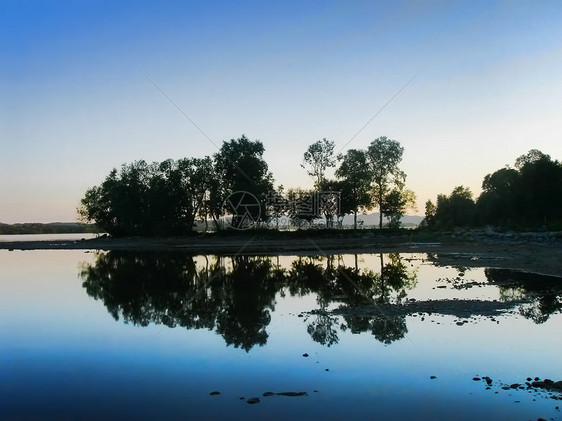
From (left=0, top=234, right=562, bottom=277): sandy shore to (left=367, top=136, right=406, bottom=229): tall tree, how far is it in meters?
20.3

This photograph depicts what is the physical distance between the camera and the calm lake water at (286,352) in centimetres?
834

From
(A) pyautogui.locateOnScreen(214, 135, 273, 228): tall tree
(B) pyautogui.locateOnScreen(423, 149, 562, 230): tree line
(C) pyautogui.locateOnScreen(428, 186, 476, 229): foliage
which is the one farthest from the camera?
(C) pyautogui.locateOnScreen(428, 186, 476, 229): foliage

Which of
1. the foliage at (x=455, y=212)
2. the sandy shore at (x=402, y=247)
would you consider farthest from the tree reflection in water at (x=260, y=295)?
the foliage at (x=455, y=212)

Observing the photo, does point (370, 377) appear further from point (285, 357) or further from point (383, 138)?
point (383, 138)

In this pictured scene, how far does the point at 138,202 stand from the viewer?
100938 millimetres

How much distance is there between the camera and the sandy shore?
3400cm

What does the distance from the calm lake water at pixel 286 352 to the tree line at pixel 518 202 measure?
53.7 m

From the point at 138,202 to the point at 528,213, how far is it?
83288 millimetres

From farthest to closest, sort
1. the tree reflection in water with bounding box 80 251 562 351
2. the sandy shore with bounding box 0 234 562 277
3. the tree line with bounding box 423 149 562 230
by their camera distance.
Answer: the tree line with bounding box 423 149 562 230 < the sandy shore with bounding box 0 234 562 277 < the tree reflection in water with bounding box 80 251 562 351

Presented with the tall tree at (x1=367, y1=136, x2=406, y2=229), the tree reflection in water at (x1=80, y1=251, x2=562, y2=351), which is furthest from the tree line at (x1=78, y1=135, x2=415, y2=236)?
the tree reflection in water at (x1=80, y1=251, x2=562, y2=351)

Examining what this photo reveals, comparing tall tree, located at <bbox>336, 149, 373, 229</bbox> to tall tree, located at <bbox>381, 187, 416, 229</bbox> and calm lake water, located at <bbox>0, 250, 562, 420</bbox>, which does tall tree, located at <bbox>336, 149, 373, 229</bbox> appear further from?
calm lake water, located at <bbox>0, 250, 562, 420</bbox>

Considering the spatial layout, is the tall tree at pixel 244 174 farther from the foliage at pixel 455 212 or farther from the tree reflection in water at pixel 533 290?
the tree reflection in water at pixel 533 290

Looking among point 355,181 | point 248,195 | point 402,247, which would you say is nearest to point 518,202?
point 355,181

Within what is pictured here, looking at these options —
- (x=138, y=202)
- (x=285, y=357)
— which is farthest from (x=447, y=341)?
(x=138, y=202)
